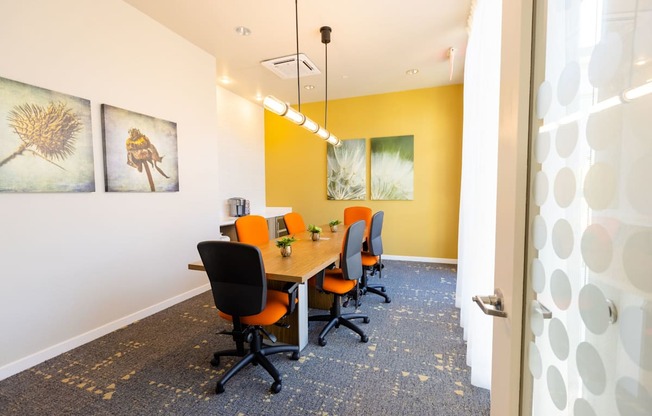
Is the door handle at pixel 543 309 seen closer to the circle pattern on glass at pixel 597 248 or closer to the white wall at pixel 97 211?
the circle pattern on glass at pixel 597 248

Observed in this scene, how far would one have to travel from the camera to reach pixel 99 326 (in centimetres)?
254

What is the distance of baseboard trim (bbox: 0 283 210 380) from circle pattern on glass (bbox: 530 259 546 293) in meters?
3.31

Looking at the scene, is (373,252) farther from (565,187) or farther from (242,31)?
(242,31)

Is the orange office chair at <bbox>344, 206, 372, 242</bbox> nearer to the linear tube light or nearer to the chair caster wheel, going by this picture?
the linear tube light

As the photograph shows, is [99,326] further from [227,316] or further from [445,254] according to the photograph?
[445,254]

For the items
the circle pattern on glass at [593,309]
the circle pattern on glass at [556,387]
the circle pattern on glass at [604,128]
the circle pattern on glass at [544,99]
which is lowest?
the circle pattern on glass at [556,387]

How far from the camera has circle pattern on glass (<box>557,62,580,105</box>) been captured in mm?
579

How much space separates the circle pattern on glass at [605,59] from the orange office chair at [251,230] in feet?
8.66

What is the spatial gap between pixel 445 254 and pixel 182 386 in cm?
446

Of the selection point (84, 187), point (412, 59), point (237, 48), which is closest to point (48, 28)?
point (84, 187)

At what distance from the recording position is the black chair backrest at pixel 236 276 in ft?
5.41

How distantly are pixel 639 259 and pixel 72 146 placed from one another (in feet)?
11.0

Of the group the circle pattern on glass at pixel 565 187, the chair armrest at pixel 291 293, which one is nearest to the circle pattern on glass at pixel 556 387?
the circle pattern on glass at pixel 565 187

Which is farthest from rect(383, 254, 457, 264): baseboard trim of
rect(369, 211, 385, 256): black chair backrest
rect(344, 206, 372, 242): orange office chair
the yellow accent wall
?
rect(369, 211, 385, 256): black chair backrest
